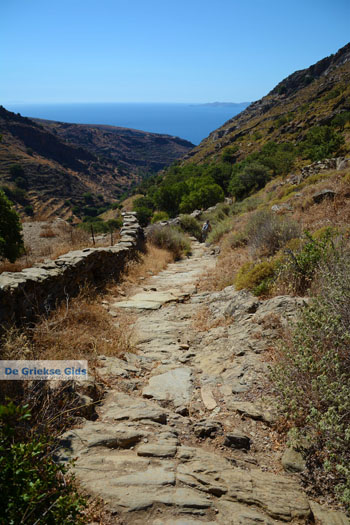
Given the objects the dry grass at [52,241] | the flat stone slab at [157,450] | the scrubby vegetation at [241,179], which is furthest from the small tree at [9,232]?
the scrubby vegetation at [241,179]

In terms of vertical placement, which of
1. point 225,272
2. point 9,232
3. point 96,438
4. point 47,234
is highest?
point 9,232

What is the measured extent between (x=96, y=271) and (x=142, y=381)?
4637 millimetres

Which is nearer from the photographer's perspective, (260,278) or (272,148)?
(260,278)

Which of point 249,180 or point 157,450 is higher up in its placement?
point 249,180

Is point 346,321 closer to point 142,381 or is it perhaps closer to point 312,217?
point 142,381

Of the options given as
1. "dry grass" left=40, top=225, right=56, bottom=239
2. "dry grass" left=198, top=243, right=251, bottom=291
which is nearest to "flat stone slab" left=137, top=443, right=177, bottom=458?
"dry grass" left=198, top=243, right=251, bottom=291

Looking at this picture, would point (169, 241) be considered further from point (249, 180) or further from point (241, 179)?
point (241, 179)

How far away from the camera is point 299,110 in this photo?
258 feet

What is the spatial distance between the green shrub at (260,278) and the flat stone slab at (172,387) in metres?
2.31

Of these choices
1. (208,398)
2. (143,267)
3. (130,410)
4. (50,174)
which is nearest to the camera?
(130,410)

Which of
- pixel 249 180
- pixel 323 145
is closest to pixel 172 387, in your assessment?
pixel 249 180

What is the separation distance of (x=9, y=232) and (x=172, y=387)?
831cm

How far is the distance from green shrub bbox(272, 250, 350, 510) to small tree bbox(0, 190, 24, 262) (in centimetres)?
904

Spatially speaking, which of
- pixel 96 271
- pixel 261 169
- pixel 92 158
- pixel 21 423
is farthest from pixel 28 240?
pixel 92 158
